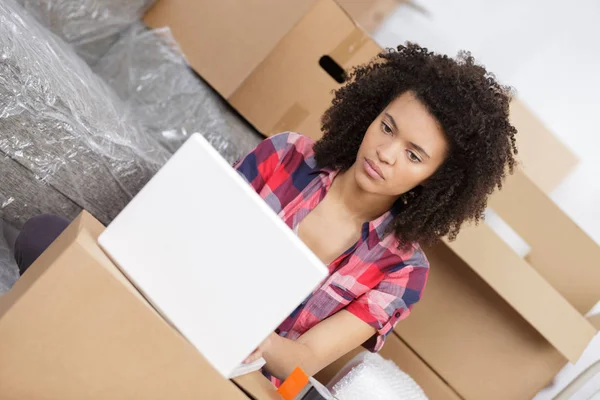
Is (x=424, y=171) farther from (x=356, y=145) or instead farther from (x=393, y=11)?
(x=393, y=11)

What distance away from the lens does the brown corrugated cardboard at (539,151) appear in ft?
4.18

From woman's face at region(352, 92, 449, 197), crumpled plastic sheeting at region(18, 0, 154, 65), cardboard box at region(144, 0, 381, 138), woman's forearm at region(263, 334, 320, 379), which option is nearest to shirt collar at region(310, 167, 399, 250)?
woman's face at region(352, 92, 449, 197)

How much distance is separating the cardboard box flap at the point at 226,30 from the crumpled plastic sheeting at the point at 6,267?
0.55 meters

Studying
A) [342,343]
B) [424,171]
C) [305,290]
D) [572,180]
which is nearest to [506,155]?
[424,171]

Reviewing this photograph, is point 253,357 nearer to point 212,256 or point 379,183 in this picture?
point 212,256

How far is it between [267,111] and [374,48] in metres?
0.27

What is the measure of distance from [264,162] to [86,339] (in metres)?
0.53

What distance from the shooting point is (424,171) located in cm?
84

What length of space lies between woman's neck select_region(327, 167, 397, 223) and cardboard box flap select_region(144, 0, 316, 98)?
39 centimetres

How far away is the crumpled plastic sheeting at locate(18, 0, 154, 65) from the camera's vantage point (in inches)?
46.0

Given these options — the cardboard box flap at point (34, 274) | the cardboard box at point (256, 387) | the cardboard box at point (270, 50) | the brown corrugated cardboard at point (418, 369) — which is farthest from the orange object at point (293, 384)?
the cardboard box at point (270, 50)

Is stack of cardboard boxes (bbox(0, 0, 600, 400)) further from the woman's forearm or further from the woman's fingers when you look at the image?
the woman's fingers

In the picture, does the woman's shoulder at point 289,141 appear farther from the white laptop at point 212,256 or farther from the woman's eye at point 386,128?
the white laptop at point 212,256

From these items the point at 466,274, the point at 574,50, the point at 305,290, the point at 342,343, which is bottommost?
the point at 342,343
